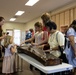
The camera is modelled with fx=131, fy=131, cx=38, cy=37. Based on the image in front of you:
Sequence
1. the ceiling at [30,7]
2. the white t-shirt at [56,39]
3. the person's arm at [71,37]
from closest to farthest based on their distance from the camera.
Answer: the white t-shirt at [56,39] → the person's arm at [71,37] → the ceiling at [30,7]

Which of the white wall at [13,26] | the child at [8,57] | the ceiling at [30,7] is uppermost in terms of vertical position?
the ceiling at [30,7]

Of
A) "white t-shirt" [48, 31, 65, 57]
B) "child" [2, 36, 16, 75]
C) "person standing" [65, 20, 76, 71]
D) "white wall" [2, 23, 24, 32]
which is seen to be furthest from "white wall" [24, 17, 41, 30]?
"white t-shirt" [48, 31, 65, 57]

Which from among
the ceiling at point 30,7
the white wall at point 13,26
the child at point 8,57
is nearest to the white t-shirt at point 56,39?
the child at point 8,57

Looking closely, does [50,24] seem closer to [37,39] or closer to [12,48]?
[37,39]

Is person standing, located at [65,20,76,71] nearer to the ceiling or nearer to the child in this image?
the child

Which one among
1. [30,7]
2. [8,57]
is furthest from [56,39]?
[30,7]

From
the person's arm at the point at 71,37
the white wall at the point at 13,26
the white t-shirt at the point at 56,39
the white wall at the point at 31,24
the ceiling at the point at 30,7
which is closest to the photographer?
the white t-shirt at the point at 56,39

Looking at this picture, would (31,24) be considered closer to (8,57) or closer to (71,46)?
(8,57)

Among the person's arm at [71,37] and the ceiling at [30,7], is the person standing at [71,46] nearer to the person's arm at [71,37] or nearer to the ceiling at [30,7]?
the person's arm at [71,37]

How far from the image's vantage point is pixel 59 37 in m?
1.98

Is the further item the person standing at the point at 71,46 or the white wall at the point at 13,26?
the white wall at the point at 13,26

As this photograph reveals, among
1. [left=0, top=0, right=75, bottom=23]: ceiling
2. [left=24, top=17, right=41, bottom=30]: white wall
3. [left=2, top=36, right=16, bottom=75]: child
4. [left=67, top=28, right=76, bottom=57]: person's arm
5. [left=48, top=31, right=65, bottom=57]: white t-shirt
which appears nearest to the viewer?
[left=48, top=31, right=65, bottom=57]: white t-shirt

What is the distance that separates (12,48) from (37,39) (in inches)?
29.6

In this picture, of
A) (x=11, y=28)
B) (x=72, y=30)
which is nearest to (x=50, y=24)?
(x=72, y=30)
